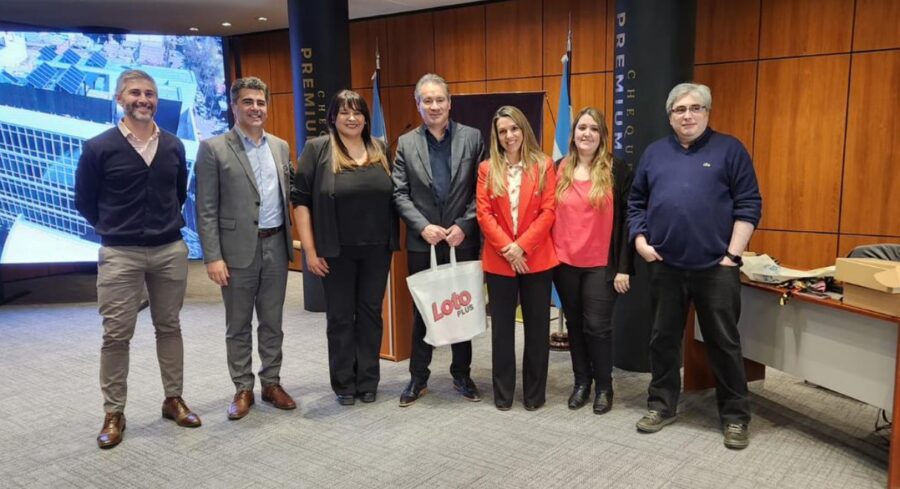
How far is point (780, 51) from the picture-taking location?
482 centimetres

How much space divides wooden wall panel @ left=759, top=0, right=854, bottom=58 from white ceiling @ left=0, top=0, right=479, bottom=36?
280cm

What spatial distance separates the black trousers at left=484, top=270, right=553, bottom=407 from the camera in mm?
3100

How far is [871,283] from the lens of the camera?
7.82 ft

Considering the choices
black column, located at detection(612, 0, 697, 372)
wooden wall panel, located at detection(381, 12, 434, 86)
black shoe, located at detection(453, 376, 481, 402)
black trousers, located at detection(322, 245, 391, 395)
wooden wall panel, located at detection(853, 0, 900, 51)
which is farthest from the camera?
wooden wall panel, located at detection(381, 12, 434, 86)

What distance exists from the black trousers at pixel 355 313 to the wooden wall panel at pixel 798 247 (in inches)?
129

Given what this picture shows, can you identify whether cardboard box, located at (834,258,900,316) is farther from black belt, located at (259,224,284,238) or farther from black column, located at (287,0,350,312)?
black column, located at (287,0,350,312)

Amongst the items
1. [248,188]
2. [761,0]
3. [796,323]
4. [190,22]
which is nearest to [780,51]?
[761,0]

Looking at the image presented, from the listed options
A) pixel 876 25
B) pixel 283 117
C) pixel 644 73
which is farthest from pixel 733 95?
pixel 283 117

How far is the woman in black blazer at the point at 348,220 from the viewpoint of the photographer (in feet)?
9.94

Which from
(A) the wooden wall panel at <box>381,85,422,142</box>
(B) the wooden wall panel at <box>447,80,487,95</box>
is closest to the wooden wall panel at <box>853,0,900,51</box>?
(B) the wooden wall panel at <box>447,80,487,95</box>

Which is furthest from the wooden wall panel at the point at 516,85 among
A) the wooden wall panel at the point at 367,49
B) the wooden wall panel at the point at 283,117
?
the wooden wall panel at the point at 283,117

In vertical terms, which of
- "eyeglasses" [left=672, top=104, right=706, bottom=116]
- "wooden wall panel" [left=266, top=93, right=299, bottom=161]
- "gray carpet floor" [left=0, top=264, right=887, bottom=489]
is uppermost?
"wooden wall panel" [left=266, top=93, right=299, bottom=161]

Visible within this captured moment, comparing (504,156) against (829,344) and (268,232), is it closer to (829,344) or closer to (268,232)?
(268,232)

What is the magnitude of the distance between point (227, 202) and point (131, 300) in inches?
24.6
